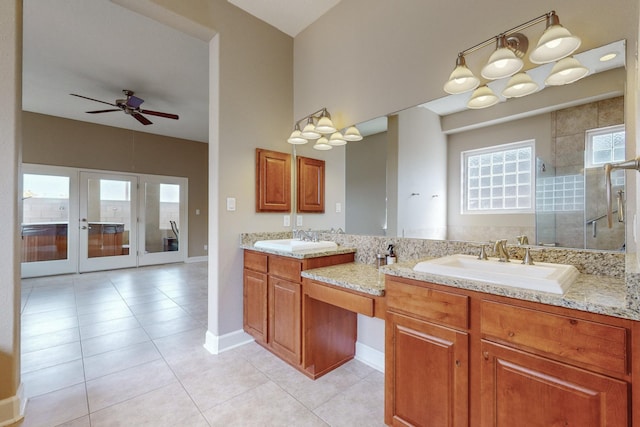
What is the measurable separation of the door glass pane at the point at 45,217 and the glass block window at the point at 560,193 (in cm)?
712

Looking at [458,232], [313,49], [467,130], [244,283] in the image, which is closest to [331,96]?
[313,49]

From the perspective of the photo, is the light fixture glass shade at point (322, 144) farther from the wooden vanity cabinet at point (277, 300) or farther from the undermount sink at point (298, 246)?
the wooden vanity cabinet at point (277, 300)

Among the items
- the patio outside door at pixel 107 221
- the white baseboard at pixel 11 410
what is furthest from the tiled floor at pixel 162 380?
the patio outside door at pixel 107 221

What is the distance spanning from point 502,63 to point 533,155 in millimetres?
521

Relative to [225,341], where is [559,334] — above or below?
above

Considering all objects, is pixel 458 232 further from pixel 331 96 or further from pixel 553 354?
pixel 331 96

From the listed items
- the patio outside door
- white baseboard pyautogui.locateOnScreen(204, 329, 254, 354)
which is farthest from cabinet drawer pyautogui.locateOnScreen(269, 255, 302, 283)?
the patio outside door

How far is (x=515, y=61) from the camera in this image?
1497mm

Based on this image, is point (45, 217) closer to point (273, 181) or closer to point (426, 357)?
point (273, 181)

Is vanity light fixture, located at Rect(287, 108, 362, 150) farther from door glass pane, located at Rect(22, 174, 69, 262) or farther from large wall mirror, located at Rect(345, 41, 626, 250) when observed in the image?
door glass pane, located at Rect(22, 174, 69, 262)

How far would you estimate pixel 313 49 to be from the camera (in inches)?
115

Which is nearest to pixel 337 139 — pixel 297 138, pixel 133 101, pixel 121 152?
pixel 297 138

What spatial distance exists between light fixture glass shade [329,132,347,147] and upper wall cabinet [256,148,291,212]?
1.88ft

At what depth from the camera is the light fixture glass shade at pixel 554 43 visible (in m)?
1.32
